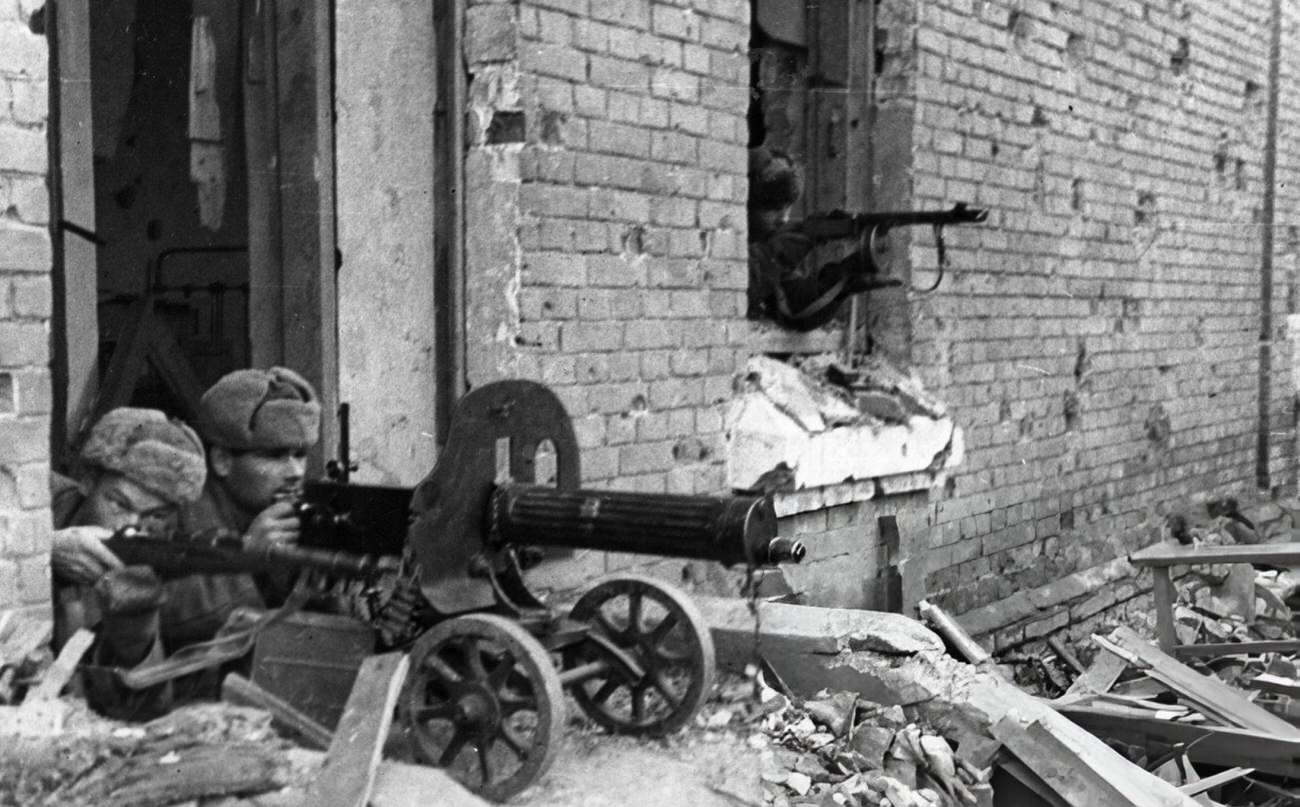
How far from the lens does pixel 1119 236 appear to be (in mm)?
8312

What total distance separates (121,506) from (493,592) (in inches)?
38.8

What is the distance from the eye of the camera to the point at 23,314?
10.9 feet

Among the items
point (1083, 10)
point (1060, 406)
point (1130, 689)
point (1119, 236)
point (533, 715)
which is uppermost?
point (1083, 10)

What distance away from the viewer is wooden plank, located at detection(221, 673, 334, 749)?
→ 350 cm

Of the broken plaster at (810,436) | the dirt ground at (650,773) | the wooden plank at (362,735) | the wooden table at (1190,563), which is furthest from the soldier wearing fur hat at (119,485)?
the wooden table at (1190,563)

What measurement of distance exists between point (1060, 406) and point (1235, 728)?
2596mm

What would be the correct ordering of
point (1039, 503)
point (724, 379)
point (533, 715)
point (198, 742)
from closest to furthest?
point (198, 742), point (533, 715), point (724, 379), point (1039, 503)

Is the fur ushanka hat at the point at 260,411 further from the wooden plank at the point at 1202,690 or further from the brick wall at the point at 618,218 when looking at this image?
the wooden plank at the point at 1202,690

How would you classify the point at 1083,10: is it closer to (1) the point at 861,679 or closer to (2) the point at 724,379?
(2) the point at 724,379

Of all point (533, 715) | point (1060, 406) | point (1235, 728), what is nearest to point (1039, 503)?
point (1060, 406)

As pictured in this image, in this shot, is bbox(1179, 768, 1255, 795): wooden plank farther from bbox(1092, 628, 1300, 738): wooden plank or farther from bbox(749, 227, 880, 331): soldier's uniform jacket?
bbox(749, 227, 880, 331): soldier's uniform jacket

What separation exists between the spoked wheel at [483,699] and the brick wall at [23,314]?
3.06ft

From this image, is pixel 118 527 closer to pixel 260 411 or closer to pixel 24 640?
pixel 24 640

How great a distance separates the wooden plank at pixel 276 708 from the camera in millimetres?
3504
